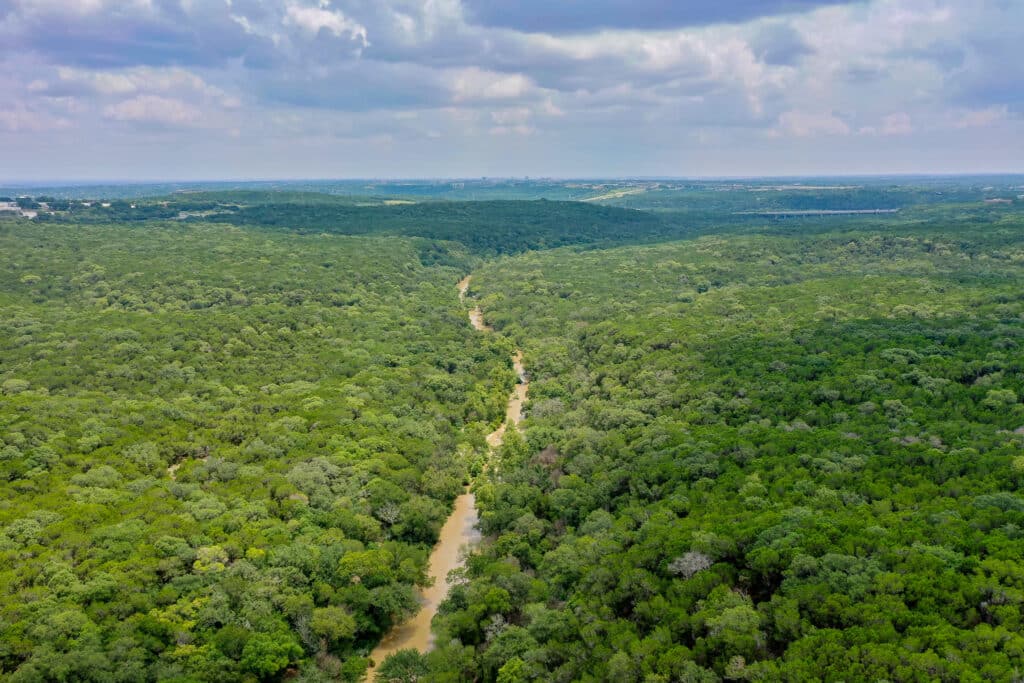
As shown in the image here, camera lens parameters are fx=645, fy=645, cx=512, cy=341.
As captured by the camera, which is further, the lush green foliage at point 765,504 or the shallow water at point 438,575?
the shallow water at point 438,575

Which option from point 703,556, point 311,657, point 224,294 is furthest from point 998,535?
point 224,294

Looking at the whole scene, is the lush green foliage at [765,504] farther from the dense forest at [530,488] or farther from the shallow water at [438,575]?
the shallow water at [438,575]

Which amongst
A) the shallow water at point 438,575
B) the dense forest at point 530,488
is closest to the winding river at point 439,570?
the shallow water at point 438,575

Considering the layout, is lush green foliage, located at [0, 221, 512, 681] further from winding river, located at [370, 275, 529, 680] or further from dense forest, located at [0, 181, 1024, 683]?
winding river, located at [370, 275, 529, 680]

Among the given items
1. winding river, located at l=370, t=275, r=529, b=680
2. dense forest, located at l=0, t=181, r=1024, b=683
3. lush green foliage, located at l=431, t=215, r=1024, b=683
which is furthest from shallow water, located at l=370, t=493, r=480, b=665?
lush green foliage, located at l=431, t=215, r=1024, b=683

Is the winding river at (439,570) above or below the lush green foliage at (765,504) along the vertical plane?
below
